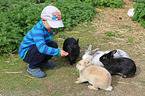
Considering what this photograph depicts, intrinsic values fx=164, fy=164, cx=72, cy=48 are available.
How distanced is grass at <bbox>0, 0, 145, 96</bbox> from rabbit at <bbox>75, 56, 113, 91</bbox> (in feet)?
0.46

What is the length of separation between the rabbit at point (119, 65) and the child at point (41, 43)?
0.95 meters

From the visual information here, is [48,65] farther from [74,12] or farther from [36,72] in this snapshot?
[74,12]

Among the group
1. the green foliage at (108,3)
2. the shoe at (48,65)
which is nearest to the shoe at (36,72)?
the shoe at (48,65)

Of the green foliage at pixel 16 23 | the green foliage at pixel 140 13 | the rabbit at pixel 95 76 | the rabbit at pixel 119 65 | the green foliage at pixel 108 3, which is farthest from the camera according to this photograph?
the green foliage at pixel 108 3

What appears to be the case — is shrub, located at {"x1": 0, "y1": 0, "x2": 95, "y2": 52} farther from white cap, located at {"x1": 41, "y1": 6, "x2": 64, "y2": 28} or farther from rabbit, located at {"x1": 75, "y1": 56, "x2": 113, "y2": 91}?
rabbit, located at {"x1": 75, "y1": 56, "x2": 113, "y2": 91}

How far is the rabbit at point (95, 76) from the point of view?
10.3ft

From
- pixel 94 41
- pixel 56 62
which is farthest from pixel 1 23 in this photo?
pixel 94 41

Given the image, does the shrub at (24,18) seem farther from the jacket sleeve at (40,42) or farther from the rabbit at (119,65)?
the rabbit at (119,65)

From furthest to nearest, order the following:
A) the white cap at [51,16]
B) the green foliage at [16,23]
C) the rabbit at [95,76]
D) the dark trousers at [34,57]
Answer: the green foliage at [16,23] < the dark trousers at [34,57] < the white cap at [51,16] < the rabbit at [95,76]

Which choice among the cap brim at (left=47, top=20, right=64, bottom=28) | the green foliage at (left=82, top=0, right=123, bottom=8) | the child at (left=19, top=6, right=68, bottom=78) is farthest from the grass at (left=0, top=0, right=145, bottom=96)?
the green foliage at (left=82, top=0, right=123, bottom=8)

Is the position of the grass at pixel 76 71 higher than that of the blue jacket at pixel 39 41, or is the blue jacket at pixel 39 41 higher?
the blue jacket at pixel 39 41

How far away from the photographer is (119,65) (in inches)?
143

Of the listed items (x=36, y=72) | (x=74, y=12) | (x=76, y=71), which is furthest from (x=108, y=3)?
(x=36, y=72)

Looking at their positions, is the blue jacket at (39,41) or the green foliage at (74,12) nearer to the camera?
the blue jacket at (39,41)
